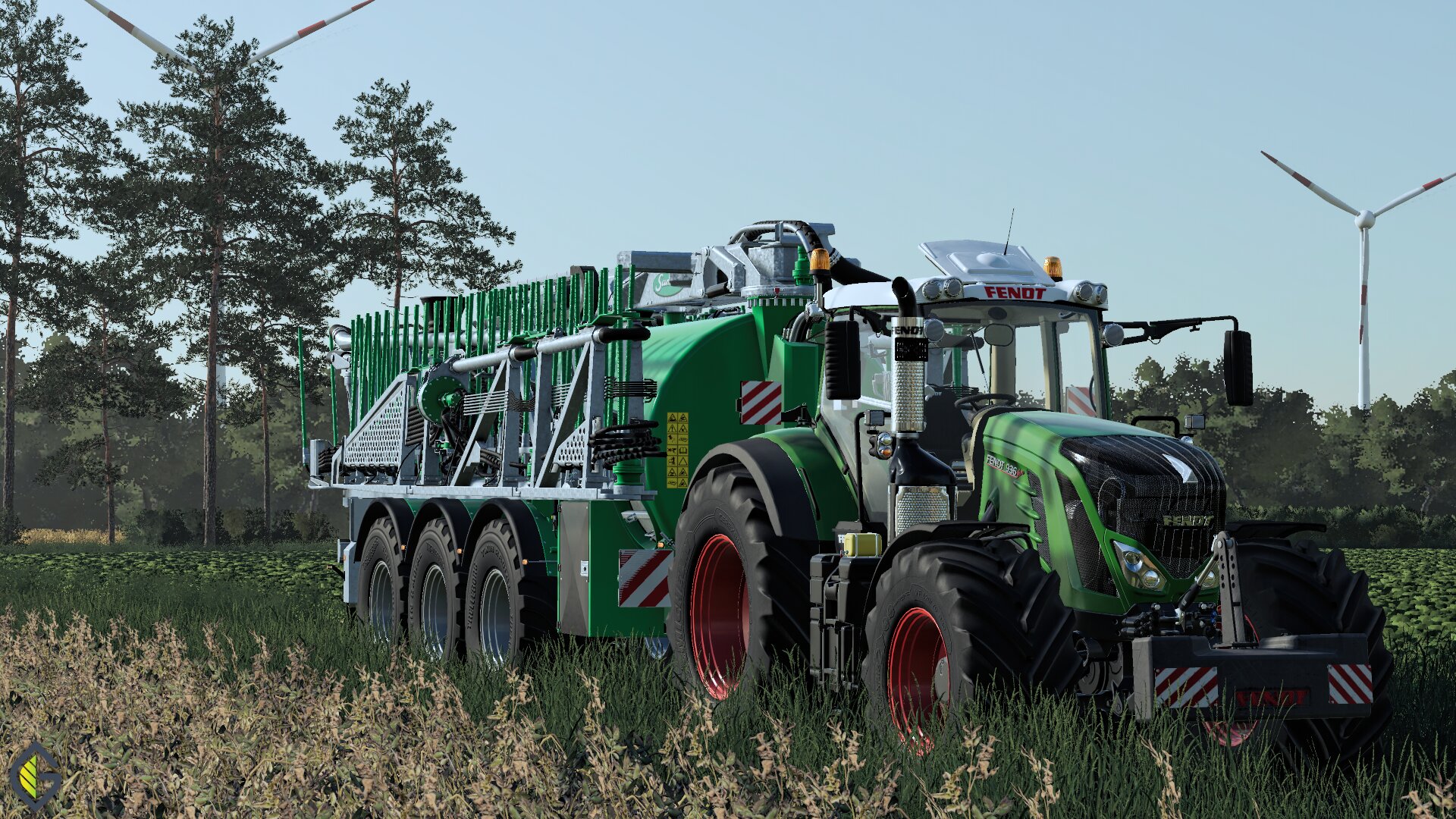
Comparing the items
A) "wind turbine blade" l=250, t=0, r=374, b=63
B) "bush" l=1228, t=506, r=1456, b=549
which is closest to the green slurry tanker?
"wind turbine blade" l=250, t=0, r=374, b=63

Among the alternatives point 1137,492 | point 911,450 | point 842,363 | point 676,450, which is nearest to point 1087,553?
point 1137,492

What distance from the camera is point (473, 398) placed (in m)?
14.1

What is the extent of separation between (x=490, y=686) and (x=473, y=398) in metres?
4.32

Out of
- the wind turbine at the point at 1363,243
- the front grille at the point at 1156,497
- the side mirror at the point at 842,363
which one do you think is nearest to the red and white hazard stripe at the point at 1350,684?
the front grille at the point at 1156,497

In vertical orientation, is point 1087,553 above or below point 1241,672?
above

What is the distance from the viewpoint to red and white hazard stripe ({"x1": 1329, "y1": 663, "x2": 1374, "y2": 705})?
24.6ft

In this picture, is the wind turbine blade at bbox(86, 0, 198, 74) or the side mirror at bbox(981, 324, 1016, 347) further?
the wind turbine blade at bbox(86, 0, 198, 74)

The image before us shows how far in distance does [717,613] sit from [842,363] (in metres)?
2.55

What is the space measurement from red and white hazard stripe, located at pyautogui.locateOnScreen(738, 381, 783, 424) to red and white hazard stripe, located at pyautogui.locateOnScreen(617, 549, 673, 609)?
1121 millimetres

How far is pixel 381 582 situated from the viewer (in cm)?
1551

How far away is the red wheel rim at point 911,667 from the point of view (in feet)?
26.1

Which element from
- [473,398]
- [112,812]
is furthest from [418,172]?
[112,812]

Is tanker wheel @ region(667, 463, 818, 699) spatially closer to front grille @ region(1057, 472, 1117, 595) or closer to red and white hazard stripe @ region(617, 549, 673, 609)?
red and white hazard stripe @ region(617, 549, 673, 609)

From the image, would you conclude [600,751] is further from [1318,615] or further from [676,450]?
[676,450]
